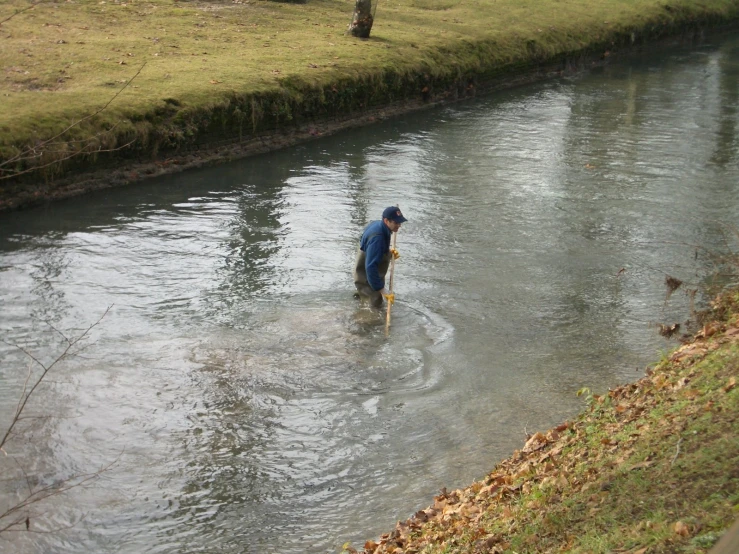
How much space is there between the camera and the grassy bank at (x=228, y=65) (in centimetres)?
1819

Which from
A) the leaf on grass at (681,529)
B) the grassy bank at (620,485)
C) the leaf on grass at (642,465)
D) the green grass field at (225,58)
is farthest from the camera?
the green grass field at (225,58)

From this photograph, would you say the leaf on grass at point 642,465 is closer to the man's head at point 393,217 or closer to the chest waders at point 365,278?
the man's head at point 393,217

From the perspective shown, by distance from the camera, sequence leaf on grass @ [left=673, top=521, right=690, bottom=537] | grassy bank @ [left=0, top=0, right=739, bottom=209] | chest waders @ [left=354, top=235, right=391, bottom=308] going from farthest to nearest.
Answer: grassy bank @ [left=0, top=0, right=739, bottom=209]
chest waders @ [left=354, top=235, right=391, bottom=308]
leaf on grass @ [left=673, top=521, right=690, bottom=537]

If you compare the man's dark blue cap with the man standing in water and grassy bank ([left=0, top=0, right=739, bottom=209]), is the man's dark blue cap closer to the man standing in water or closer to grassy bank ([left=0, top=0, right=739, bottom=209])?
the man standing in water

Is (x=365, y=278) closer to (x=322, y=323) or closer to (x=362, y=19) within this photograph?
(x=322, y=323)

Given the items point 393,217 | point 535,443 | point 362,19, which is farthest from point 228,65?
point 535,443

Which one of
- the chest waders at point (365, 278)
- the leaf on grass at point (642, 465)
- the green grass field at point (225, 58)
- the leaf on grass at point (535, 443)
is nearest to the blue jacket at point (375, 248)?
the chest waders at point (365, 278)

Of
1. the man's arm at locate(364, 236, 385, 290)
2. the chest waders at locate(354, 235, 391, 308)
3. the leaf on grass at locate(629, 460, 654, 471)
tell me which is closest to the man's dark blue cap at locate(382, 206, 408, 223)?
the man's arm at locate(364, 236, 385, 290)

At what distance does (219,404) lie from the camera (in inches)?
404

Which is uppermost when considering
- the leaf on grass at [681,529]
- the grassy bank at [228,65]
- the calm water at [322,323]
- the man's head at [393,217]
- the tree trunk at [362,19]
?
the tree trunk at [362,19]

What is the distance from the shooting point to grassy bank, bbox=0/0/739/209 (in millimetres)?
18188

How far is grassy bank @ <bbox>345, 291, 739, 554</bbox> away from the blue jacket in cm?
410

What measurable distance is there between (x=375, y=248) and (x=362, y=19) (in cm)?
1713

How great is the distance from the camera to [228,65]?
23.0 metres
